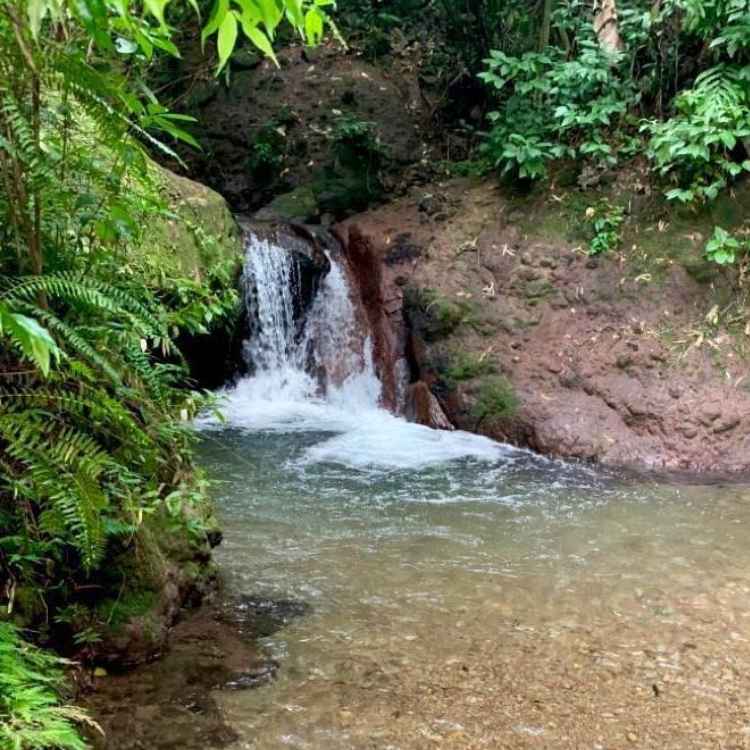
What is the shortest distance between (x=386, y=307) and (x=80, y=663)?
6.19m

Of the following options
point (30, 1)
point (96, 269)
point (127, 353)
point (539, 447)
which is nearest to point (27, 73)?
point (96, 269)

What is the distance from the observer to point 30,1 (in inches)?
50.4

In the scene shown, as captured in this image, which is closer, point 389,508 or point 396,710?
point 396,710

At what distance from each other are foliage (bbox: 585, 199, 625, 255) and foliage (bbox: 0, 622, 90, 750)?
669 cm

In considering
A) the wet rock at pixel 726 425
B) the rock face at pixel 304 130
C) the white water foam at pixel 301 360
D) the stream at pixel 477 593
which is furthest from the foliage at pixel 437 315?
the wet rock at pixel 726 425

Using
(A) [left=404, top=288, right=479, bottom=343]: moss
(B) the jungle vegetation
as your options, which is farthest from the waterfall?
(B) the jungle vegetation

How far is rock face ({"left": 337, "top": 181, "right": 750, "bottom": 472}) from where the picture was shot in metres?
6.94

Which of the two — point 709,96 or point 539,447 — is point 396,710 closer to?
point 539,447

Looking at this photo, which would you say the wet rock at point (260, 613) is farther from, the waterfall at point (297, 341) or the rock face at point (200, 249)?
the waterfall at point (297, 341)

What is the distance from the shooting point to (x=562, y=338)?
25.3ft

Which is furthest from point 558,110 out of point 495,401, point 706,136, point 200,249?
point 200,249

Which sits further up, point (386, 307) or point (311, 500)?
point (386, 307)

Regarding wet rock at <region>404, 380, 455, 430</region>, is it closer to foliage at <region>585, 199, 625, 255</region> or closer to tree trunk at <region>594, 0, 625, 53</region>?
foliage at <region>585, 199, 625, 255</region>

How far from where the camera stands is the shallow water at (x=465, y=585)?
2.99 meters
